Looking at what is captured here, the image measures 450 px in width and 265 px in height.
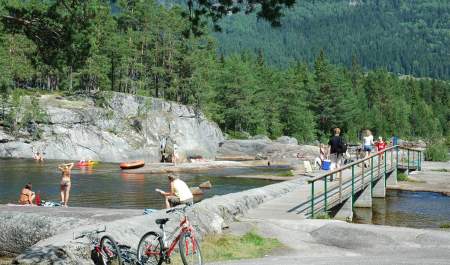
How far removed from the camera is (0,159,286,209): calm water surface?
1174 inches

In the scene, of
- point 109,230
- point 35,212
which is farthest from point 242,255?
point 35,212

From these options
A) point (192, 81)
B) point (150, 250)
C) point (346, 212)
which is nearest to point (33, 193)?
point (346, 212)

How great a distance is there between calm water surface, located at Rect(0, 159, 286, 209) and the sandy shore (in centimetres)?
924

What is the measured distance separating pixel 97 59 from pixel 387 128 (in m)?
85.6

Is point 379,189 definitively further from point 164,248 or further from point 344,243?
point 164,248

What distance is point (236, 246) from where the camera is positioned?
14.1 metres

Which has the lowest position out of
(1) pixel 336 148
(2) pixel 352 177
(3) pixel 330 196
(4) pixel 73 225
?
(4) pixel 73 225

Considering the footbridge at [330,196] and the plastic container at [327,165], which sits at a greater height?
the plastic container at [327,165]

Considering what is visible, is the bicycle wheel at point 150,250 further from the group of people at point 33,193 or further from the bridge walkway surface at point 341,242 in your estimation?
the group of people at point 33,193

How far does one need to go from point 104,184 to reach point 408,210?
65.0ft

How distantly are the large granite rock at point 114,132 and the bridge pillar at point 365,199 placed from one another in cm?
3518

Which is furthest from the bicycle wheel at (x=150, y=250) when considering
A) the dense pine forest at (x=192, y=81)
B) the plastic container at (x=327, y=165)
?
the dense pine forest at (x=192, y=81)

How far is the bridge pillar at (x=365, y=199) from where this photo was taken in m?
27.0

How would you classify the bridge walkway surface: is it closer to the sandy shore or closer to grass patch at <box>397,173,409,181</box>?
the sandy shore
